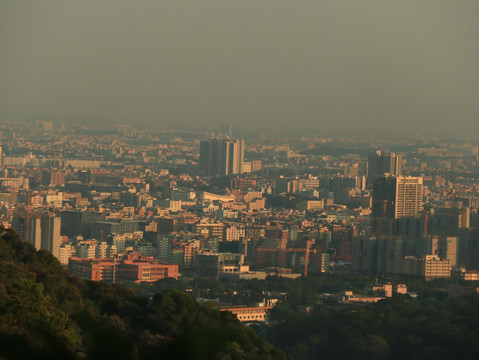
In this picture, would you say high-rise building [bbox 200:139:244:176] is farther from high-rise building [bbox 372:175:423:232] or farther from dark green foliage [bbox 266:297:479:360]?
dark green foliage [bbox 266:297:479:360]

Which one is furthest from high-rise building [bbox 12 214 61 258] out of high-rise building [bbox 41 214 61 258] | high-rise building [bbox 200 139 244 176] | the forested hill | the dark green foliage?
high-rise building [bbox 200 139 244 176]

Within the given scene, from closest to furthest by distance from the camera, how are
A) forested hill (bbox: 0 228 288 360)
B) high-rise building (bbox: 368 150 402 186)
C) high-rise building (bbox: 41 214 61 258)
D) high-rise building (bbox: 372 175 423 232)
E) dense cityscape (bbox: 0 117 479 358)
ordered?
forested hill (bbox: 0 228 288 360), dense cityscape (bbox: 0 117 479 358), high-rise building (bbox: 41 214 61 258), high-rise building (bbox: 372 175 423 232), high-rise building (bbox: 368 150 402 186)

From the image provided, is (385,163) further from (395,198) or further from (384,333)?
(384,333)

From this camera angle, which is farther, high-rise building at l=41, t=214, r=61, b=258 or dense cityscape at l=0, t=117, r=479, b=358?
high-rise building at l=41, t=214, r=61, b=258

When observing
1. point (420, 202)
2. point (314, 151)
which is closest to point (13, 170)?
point (314, 151)

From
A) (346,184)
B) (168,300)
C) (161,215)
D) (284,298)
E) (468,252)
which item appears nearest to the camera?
(168,300)

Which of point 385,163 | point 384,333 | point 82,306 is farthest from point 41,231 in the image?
point 385,163

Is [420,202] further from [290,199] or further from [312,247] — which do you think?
[290,199]

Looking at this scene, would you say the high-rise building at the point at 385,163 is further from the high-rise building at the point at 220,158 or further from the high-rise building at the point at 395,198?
the high-rise building at the point at 395,198
